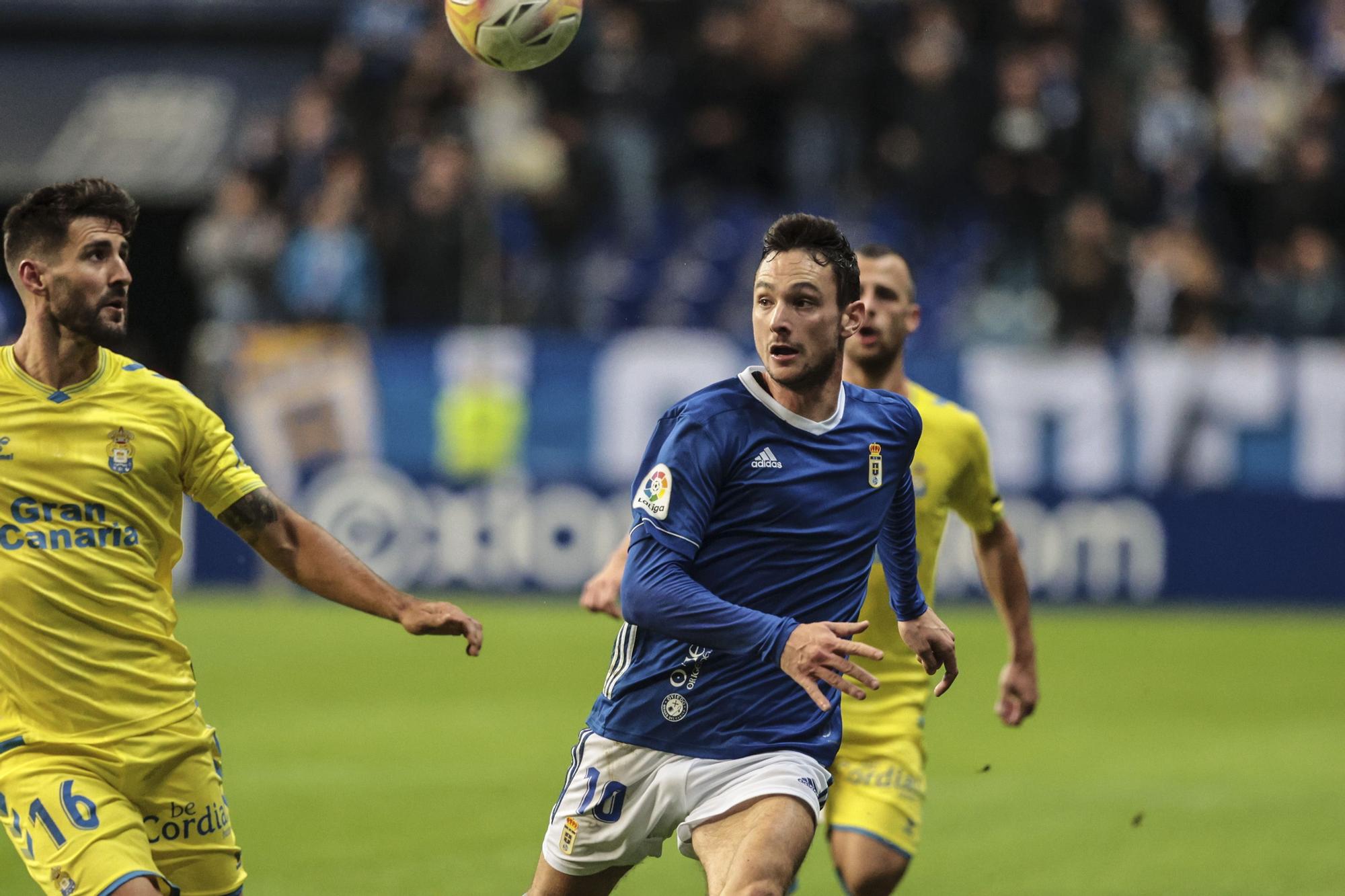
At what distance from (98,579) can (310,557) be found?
0.60 m

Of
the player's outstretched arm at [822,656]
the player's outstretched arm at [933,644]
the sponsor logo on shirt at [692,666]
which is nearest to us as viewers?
the player's outstretched arm at [822,656]

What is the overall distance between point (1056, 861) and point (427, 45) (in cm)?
1273

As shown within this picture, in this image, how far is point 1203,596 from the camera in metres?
17.4

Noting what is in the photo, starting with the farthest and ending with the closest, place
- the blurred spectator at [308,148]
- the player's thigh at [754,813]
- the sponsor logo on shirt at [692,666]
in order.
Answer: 1. the blurred spectator at [308,148]
2. the sponsor logo on shirt at [692,666]
3. the player's thigh at [754,813]

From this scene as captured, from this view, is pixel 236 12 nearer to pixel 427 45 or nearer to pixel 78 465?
pixel 427 45

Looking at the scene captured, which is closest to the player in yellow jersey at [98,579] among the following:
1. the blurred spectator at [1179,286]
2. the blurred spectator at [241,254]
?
the blurred spectator at [241,254]

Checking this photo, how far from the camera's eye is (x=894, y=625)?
7062 mm

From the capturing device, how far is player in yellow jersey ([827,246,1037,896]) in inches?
272

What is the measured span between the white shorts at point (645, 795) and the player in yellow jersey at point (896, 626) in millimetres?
1255

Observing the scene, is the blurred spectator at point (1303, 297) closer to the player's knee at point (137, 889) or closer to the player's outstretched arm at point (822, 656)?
the player's outstretched arm at point (822, 656)

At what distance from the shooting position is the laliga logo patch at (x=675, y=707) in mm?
5406

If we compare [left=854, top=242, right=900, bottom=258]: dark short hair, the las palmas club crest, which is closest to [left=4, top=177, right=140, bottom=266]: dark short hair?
the las palmas club crest

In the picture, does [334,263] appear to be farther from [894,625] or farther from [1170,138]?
[894,625]

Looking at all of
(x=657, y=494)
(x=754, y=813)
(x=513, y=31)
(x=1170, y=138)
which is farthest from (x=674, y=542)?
(x=1170, y=138)
